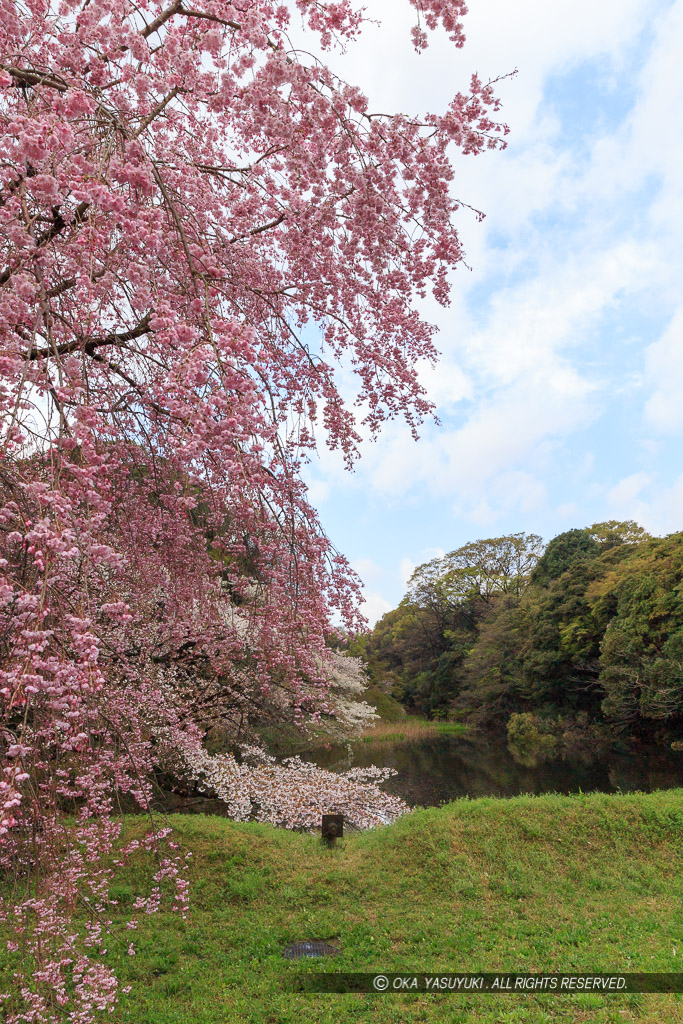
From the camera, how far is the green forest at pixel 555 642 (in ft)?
57.7

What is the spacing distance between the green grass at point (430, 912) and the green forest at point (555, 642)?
9.06 meters

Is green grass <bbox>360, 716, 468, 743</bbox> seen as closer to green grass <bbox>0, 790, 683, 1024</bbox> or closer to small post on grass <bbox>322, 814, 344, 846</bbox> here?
small post on grass <bbox>322, 814, 344, 846</bbox>

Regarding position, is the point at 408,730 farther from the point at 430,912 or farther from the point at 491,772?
the point at 430,912

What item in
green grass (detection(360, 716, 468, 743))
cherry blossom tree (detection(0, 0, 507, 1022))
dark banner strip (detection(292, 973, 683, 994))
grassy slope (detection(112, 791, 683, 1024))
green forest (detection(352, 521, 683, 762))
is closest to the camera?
cherry blossom tree (detection(0, 0, 507, 1022))

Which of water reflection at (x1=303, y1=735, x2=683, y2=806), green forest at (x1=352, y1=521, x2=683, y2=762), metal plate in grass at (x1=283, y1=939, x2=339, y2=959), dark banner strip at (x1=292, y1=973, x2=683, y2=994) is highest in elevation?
green forest at (x1=352, y1=521, x2=683, y2=762)

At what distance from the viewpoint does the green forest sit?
1758 centimetres

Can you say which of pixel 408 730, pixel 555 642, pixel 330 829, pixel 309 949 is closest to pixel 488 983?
pixel 309 949

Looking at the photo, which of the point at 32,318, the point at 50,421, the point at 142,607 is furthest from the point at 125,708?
the point at 32,318

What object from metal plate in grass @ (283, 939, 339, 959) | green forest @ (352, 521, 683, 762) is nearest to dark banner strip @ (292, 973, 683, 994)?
metal plate in grass @ (283, 939, 339, 959)

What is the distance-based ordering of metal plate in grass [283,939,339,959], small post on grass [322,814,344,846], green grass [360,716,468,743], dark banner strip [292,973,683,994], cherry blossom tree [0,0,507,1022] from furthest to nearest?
green grass [360,716,468,743]
small post on grass [322,814,344,846]
metal plate in grass [283,939,339,959]
dark banner strip [292,973,683,994]
cherry blossom tree [0,0,507,1022]

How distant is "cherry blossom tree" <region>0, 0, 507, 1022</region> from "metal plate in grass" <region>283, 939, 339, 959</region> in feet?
6.51

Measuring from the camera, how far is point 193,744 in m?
7.99

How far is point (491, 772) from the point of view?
55.2ft

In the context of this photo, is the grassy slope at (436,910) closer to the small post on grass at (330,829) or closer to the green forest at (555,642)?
the small post on grass at (330,829)
